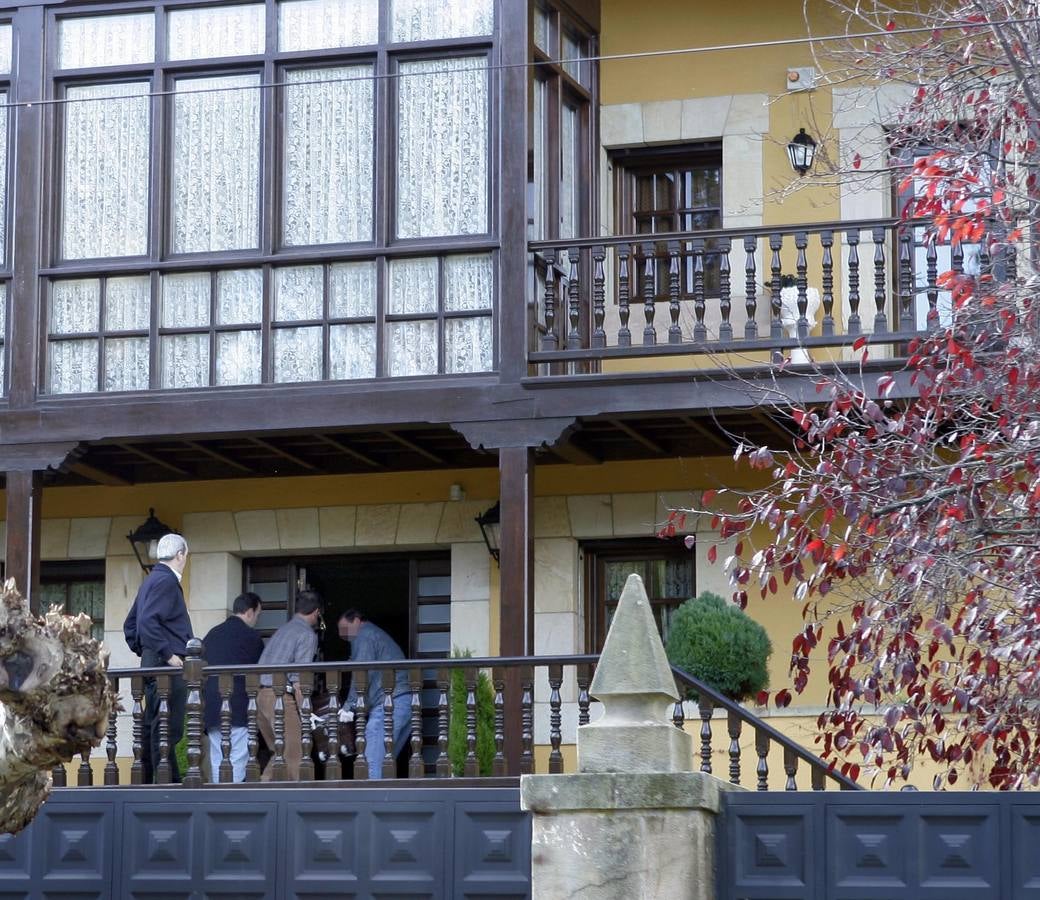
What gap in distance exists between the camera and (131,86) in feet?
51.3

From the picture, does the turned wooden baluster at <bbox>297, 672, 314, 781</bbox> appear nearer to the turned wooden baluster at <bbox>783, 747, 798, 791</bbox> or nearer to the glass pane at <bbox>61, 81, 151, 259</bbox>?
the turned wooden baluster at <bbox>783, 747, 798, 791</bbox>

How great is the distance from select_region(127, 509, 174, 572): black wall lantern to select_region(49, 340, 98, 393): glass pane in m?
1.87

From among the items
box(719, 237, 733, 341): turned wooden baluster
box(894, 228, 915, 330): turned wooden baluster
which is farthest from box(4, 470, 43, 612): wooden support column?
box(894, 228, 915, 330): turned wooden baluster

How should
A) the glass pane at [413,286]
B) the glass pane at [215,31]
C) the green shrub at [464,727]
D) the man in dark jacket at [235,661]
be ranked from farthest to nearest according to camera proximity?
1. the glass pane at [215,31]
2. the glass pane at [413,286]
3. the green shrub at [464,727]
4. the man in dark jacket at [235,661]

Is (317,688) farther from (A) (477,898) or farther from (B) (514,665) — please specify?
(A) (477,898)

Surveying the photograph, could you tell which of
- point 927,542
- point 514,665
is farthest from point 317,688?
point 927,542

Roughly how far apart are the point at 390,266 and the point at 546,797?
22.2 ft

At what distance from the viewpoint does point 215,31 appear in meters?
15.5

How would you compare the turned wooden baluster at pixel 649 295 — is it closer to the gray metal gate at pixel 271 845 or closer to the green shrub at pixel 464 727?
the green shrub at pixel 464 727

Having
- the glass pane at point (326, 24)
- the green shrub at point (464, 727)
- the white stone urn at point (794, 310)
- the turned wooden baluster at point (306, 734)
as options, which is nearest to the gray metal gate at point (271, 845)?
the turned wooden baluster at point (306, 734)

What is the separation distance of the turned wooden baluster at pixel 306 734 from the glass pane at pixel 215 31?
5.17m

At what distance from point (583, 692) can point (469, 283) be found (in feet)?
12.6

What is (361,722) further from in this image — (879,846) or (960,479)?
(960,479)

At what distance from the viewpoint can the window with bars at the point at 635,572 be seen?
16.6 metres
